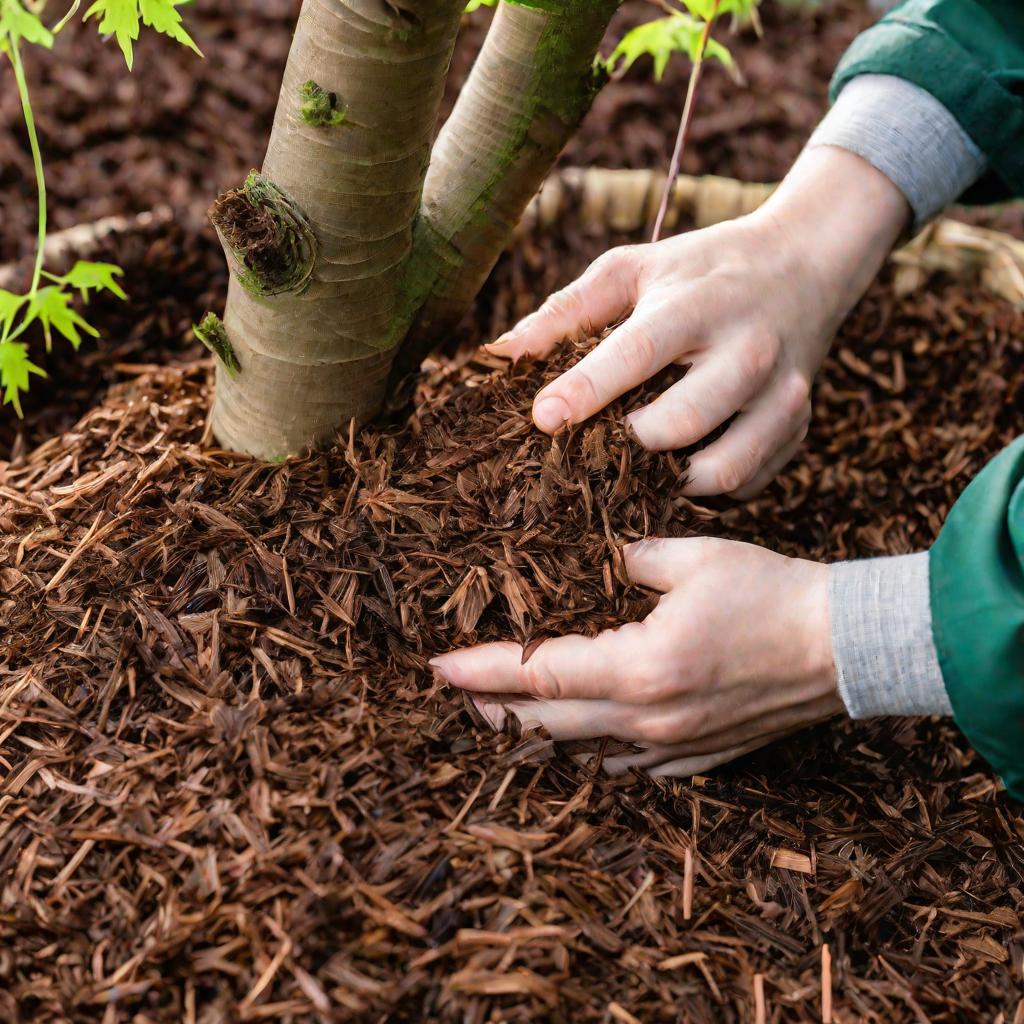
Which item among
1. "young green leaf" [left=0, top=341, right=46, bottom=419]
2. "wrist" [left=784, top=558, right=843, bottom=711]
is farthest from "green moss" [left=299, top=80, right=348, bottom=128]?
"wrist" [left=784, top=558, right=843, bottom=711]

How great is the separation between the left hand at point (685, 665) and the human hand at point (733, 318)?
0.72ft

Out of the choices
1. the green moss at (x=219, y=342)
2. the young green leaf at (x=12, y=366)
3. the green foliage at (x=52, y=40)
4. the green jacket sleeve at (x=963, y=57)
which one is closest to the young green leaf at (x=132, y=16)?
the green foliage at (x=52, y=40)

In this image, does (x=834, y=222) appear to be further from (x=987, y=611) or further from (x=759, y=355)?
(x=987, y=611)

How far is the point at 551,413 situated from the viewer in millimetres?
1547

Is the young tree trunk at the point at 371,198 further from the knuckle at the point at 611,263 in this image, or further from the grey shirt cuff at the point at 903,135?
the grey shirt cuff at the point at 903,135

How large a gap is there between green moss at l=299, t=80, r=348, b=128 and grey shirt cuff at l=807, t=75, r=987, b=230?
1097 mm

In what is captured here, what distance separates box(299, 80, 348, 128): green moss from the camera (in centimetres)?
141

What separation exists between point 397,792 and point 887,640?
75 cm

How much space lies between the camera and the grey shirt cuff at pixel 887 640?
4.66 feet

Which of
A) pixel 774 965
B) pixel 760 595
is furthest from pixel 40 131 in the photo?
pixel 774 965

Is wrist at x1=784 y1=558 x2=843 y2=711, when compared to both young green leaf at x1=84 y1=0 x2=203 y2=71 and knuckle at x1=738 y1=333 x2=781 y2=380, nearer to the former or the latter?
knuckle at x1=738 y1=333 x2=781 y2=380

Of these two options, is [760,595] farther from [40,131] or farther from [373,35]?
[40,131]

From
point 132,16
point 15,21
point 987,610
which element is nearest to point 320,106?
point 132,16

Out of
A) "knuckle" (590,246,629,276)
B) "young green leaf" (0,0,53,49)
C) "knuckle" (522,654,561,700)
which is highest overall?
"young green leaf" (0,0,53,49)
